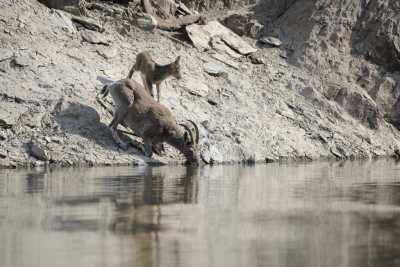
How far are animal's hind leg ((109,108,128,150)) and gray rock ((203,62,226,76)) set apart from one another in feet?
18.8

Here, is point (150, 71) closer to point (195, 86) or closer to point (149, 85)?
point (149, 85)

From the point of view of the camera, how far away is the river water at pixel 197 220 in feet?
25.3

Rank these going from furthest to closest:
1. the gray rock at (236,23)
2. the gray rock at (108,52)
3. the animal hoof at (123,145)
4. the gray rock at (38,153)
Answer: the gray rock at (236,23), the gray rock at (108,52), the animal hoof at (123,145), the gray rock at (38,153)

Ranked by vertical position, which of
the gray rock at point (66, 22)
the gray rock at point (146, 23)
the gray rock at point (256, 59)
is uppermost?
the gray rock at point (146, 23)

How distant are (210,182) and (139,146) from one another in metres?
5.74

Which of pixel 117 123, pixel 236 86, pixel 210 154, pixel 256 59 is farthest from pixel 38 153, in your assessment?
pixel 256 59

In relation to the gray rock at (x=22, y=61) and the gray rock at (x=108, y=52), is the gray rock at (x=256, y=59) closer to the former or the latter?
the gray rock at (x=108, y=52)

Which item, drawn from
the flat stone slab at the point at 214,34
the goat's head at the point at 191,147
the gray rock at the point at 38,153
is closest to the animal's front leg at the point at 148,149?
the goat's head at the point at 191,147

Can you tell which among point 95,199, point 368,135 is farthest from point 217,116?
point 95,199

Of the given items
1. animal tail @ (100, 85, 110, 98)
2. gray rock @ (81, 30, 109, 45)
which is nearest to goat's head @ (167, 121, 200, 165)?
animal tail @ (100, 85, 110, 98)

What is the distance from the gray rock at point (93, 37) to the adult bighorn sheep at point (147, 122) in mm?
3885

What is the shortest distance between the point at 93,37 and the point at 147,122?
5.01 meters

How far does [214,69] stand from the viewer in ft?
86.5

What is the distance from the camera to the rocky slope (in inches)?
800
